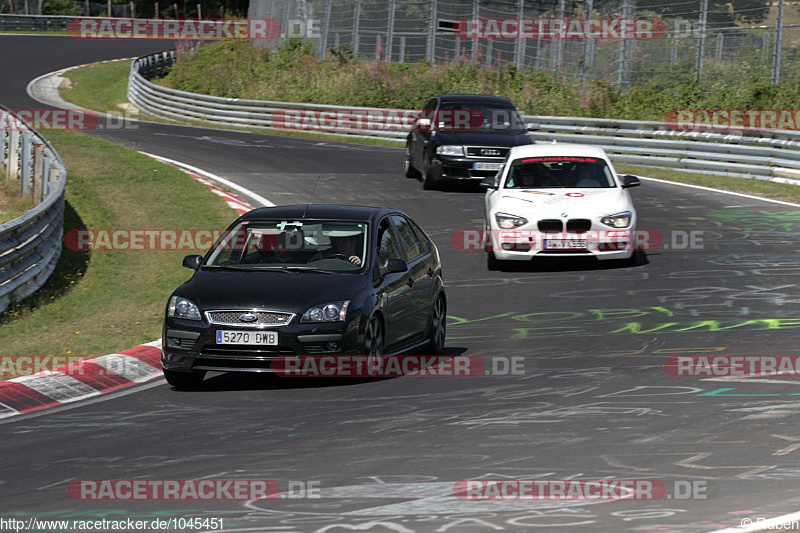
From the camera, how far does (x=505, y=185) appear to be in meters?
17.7

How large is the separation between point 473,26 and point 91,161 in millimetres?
17717

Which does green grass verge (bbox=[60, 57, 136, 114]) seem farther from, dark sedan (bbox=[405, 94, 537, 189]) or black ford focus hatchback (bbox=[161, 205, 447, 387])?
black ford focus hatchback (bbox=[161, 205, 447, 387])

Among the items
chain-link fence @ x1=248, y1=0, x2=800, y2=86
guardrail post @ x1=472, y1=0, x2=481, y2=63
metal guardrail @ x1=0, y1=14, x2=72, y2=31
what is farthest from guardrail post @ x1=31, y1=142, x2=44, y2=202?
metal guardrail @ x1=0, y1=14, x2=72, y2=31

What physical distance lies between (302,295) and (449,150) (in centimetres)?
1363

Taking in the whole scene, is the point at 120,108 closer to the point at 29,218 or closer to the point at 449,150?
the point at 449,150

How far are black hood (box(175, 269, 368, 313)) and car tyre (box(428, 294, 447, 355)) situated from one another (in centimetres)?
144

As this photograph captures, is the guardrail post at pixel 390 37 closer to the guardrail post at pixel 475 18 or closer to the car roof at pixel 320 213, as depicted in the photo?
the guardrail post at pixel 475 18

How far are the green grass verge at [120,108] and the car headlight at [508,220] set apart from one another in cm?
837

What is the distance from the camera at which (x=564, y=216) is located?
53.9ft

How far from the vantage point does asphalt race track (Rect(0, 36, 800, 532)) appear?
658 centimetres

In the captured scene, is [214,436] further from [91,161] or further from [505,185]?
[91,161]

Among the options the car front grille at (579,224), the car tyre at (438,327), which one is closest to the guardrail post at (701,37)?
the car front grille at (579,224)

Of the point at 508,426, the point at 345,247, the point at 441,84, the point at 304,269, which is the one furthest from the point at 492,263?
the point at 441,84

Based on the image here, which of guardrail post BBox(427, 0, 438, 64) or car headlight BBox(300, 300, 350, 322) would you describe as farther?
guardrail post BBox(427, 0, 438, 64)
